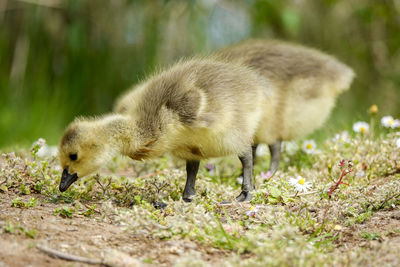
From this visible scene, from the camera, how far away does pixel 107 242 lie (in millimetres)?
2717

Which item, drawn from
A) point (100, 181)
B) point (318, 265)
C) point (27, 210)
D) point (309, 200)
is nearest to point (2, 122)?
point (100, 181)

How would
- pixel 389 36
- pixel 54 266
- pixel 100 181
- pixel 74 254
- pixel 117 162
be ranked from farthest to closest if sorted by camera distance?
pixel 389 36, pixel 117 162, pixel 100 181, pixel 74 254, pixel 54 266

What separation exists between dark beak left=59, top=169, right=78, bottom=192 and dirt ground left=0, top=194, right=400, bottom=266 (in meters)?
0.29

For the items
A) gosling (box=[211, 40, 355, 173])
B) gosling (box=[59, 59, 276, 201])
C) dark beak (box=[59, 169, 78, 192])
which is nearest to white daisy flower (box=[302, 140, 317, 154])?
gosling (box=[211, 40, 355, 173])

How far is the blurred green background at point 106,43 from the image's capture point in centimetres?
753

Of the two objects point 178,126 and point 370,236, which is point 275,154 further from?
point 370,236

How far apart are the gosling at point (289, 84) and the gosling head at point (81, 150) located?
51.7 inches

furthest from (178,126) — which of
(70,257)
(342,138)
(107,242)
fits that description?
(342,138)

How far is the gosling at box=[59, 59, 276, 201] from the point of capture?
136 inches

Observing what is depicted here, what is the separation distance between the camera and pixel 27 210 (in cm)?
305

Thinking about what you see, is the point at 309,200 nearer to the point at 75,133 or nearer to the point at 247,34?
the point at 75,133

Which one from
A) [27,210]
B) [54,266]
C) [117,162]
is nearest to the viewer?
[54,266]

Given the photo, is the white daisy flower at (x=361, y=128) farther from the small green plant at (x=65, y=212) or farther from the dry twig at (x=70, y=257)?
the dry twig at (x=70, y=257)

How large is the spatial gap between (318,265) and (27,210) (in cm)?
164
